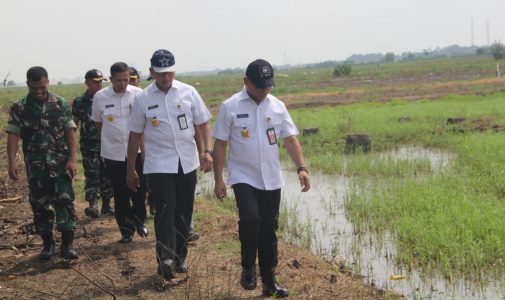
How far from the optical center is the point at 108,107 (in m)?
5.91

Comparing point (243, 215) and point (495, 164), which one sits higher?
point (243, 215)

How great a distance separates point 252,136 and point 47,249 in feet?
8.42

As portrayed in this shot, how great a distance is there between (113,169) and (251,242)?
7.32 feet

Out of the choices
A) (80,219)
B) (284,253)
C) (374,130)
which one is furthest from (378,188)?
(374,130)

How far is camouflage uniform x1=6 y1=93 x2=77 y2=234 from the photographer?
203 inches

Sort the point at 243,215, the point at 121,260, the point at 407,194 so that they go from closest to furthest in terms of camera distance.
→ the point at 243,215
the point at 121,260
the point at 407,194

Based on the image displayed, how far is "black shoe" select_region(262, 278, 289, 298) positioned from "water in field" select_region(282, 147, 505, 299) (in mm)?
1017

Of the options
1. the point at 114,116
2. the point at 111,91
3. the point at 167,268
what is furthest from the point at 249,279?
the point at 111,91

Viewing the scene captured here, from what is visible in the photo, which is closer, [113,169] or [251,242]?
[251,242]

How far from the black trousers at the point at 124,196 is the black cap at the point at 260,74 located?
219cm

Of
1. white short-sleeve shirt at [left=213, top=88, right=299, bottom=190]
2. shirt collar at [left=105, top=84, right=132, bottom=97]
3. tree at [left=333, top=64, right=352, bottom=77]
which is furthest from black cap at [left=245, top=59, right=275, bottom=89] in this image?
tree at [left=333, top=64, right=352, bottom=77]

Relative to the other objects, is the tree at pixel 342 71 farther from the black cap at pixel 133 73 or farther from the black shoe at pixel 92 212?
the black shoe at pixel 92 212

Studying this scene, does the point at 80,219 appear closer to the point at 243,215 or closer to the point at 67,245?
the point at 67,245

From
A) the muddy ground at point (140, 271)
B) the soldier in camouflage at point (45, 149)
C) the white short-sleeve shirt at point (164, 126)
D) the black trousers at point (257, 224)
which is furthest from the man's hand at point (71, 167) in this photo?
the black trousers at point (257, 224)
